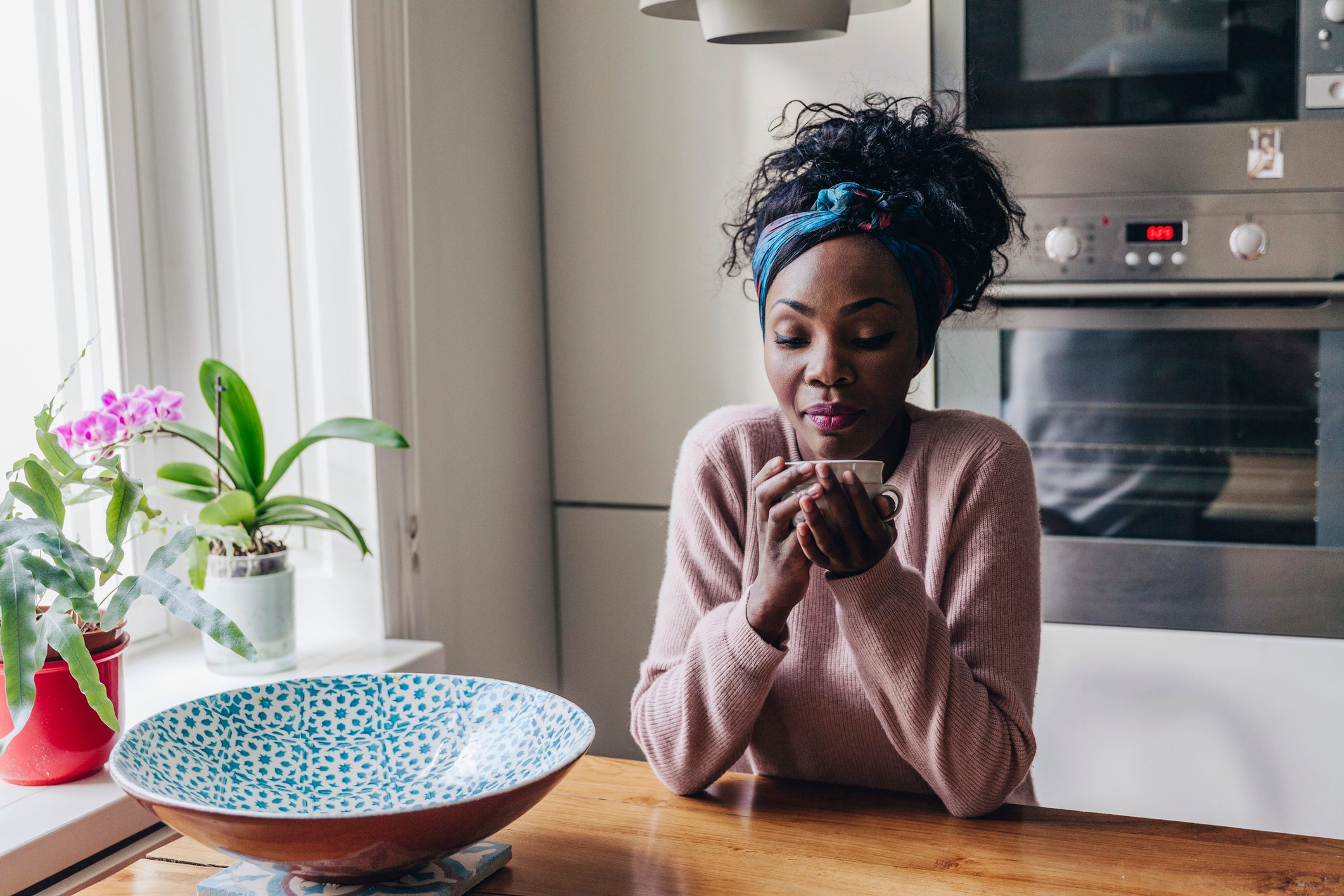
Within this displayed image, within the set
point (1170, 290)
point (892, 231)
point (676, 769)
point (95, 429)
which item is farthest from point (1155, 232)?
point (95, 429)

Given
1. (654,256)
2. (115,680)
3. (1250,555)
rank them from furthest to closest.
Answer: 1. (654,256)
2. (1250,555)
3. (115,680)

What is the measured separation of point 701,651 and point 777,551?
0.16 metres

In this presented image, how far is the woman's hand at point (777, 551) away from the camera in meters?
0.91

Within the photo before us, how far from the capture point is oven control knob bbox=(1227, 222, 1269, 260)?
164cm

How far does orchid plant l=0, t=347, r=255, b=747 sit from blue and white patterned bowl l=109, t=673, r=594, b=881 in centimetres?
7

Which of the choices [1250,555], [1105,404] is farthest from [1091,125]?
[1250,555]

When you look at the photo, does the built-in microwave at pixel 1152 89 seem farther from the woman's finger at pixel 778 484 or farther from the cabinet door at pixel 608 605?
the woman's finger at pixel 778 484

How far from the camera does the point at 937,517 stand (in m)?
1.12

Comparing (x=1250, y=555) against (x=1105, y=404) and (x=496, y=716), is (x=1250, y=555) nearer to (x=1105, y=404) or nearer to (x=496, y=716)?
(x=1105, y=404)

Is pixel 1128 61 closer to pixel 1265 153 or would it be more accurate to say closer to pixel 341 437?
pixel 1265 153

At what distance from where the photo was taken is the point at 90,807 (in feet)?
3.37

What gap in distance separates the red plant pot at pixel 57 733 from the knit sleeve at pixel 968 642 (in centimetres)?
66

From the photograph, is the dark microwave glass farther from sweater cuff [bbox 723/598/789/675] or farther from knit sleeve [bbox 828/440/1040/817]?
sweater cuff [bbox 723/598/789/675]

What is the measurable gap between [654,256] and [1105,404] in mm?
715
